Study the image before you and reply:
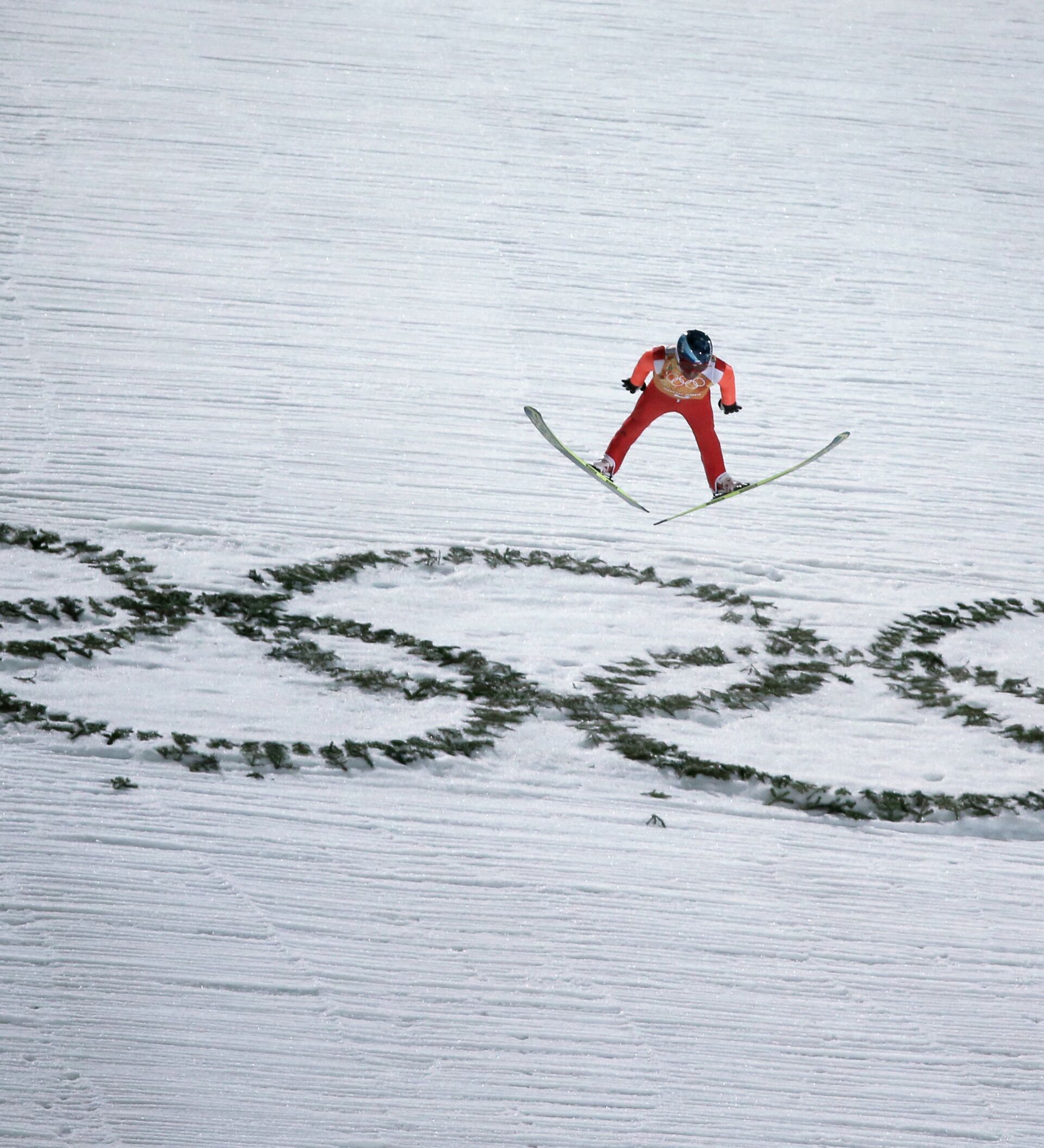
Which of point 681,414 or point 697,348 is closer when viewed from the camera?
point 697,348

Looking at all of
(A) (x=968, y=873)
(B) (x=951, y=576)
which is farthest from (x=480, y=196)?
(A) (x=968, y=873)

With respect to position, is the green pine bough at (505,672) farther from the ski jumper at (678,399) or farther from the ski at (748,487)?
the ski jumper at (678,399)

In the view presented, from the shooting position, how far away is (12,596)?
4.28 metres

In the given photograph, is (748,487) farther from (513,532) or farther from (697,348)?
(513,532)

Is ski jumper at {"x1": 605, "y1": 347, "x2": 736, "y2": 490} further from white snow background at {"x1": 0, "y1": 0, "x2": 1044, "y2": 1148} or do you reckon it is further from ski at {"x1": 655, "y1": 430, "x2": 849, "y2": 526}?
white snow background at {"x1": 0, "y1": 0, "x2": 1044, "y2": 1148}

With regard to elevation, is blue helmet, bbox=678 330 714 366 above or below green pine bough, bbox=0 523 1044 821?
above

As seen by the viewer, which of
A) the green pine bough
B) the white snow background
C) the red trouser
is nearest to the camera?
the white snow background

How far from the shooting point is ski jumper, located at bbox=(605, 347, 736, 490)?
4145mm

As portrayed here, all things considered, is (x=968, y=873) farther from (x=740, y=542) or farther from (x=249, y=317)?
(x=249, y=317)

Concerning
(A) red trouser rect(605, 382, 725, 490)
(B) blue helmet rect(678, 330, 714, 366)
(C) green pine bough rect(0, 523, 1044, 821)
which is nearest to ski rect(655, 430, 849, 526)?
(A) red trouser rect(605, 382, 725, 490)

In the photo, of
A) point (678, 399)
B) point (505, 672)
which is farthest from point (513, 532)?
point (678, 399)

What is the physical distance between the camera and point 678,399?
14.0 ft

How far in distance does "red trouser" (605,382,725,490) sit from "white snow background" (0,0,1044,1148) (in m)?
0.56

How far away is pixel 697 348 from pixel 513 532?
51.9 inches
